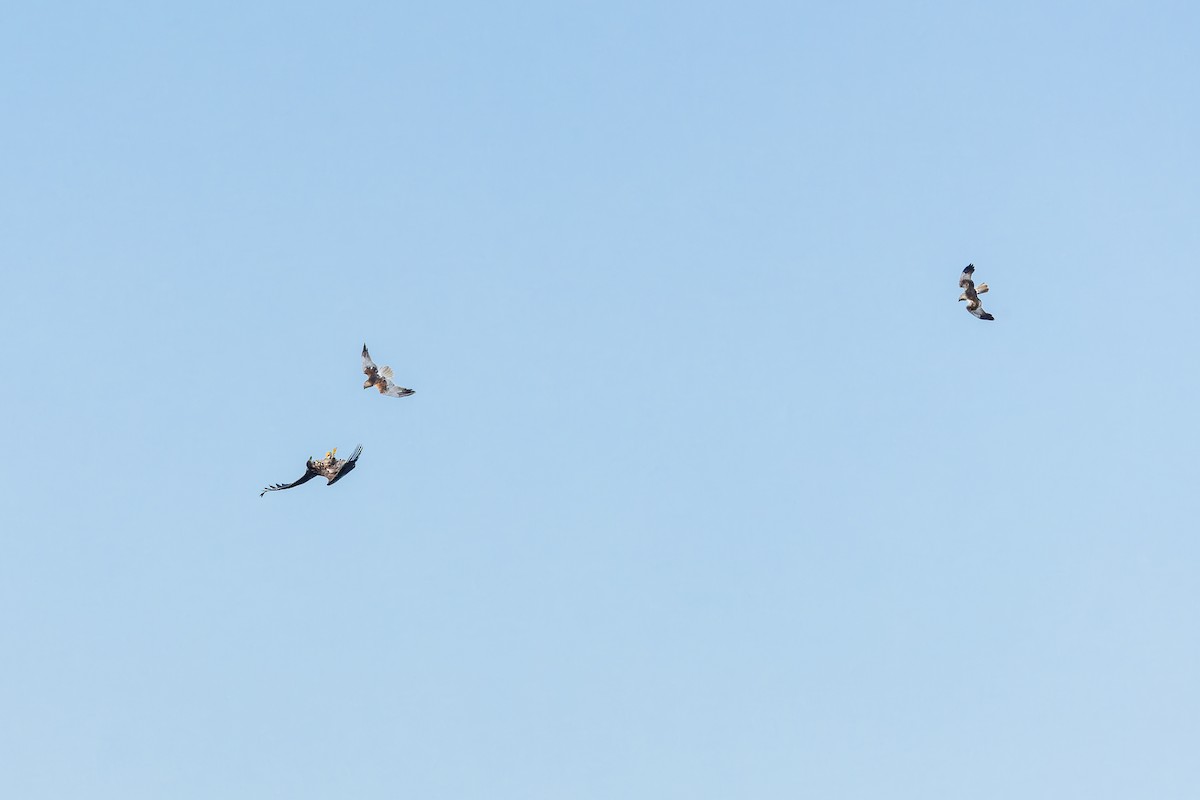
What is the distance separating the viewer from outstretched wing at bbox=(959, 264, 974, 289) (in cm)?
8056

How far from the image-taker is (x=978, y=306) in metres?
80.5

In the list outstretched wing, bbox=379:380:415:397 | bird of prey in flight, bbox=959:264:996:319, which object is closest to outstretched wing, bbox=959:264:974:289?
bird of prey in flight, bbox=959:264:996:319

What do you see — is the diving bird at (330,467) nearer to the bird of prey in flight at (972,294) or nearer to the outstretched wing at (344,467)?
the outstretched wing at (344,467)

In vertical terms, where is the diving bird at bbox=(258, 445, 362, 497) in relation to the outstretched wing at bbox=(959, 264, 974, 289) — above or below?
below

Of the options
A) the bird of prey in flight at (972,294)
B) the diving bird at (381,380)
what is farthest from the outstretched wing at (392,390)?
the bird of prey in flight at (972,294)

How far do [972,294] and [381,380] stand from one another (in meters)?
30.6

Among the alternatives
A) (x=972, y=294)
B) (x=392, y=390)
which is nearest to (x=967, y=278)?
(x=972, y=294)

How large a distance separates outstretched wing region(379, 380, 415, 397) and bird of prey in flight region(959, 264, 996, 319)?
28619 millimetres

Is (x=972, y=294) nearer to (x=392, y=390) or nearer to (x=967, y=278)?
(x=967, y=278)

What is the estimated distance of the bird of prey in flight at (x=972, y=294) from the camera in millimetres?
79938

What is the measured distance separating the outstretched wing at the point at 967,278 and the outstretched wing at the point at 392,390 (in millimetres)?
29200

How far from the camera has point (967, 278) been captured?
80.8 m

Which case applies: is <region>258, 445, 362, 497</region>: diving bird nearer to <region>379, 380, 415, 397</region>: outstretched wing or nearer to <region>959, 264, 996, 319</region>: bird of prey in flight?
<region>379, 380, 415, 397</region>: outstretched wing

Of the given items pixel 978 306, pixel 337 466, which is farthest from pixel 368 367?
pixel 978 306
